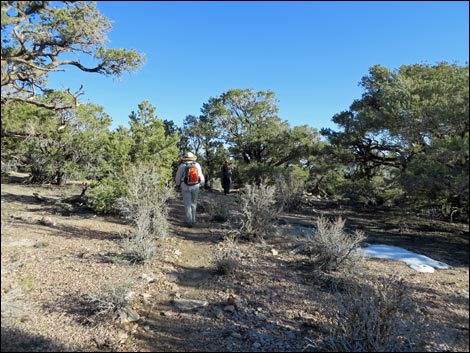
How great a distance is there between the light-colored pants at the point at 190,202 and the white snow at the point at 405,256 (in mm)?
3990

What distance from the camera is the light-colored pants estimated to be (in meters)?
7.62

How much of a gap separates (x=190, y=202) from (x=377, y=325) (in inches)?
222

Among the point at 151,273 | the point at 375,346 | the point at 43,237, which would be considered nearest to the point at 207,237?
the point at 151,273

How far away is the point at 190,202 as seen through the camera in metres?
7.79

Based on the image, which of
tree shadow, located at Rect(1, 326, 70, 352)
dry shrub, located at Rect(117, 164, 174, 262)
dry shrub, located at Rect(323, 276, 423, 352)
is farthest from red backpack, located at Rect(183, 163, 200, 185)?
dry shrub, located at Rect(323, 276, 423, 352)

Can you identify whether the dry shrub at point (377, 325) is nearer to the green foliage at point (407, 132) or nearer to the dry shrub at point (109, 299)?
the green foliage at point (407, 132)

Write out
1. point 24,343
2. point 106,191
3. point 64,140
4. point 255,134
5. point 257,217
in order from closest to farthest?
point 24,343 < point 257,217 < point 106,191 < point 64,140 < point 255,134

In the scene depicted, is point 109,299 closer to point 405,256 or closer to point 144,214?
point 144,214

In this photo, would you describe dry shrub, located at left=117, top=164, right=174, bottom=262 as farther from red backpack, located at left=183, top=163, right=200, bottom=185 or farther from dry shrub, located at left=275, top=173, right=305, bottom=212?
dry shrub, located at left=275, top=173, right=305, bottom=212

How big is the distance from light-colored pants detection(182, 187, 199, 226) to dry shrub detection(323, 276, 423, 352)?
518 centimetres

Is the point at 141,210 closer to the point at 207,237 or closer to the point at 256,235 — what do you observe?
the point at 207,237

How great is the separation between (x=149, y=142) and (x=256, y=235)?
11.9ft

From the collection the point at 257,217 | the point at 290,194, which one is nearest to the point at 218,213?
the point at 257,217

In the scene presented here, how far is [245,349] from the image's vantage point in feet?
9.99
